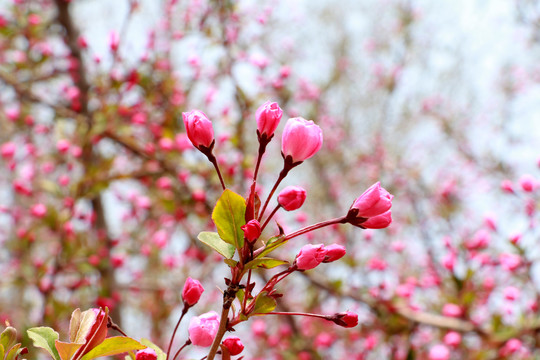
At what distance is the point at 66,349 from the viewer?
77 centimetres

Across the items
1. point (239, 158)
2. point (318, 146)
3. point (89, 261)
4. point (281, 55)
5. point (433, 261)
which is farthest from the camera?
point (281, 55)

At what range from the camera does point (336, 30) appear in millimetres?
9664

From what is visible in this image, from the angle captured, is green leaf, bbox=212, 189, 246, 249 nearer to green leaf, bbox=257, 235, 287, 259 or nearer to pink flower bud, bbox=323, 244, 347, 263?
green leaf, bbox=257, 235, 287, 259

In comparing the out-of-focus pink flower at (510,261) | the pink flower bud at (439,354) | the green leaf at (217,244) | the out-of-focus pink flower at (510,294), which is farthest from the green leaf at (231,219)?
the out-of-focus pink flower at (510,294)

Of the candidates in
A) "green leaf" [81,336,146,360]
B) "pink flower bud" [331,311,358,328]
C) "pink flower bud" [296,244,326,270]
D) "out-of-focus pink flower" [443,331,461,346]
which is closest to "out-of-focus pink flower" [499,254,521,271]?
"out-of-focus pink flower" [443,331,461,346]

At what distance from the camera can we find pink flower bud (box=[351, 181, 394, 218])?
2.97 feet

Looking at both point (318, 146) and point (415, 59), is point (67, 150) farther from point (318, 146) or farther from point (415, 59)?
point (415, 59)

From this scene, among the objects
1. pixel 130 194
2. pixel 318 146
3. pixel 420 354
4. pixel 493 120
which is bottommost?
pixel 318 146

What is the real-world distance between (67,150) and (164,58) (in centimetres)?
146

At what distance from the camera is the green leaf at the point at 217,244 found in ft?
2.80

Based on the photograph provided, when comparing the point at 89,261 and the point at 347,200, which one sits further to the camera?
the point at 347,200

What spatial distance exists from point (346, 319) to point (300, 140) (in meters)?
0.37

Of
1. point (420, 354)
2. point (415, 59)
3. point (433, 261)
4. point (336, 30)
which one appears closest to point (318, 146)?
point (433, 261)

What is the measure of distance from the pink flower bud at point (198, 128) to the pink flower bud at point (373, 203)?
0.33 meters
